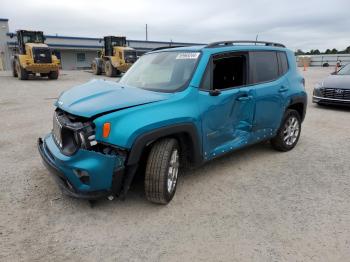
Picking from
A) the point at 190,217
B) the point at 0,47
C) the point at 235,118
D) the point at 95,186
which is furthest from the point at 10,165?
the point at 0,47

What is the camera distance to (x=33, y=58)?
1831 centimetres

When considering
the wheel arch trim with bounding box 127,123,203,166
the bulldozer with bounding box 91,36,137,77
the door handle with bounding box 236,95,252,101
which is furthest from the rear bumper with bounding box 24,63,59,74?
the wheel arch trim with bounding box 127,123,203,166

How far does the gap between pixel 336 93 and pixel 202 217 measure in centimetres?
751

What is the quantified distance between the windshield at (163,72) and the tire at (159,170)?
69cm

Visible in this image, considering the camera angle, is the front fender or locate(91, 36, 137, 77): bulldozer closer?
the front fender

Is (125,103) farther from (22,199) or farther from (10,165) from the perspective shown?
(10,165)

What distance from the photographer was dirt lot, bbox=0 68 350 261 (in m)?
2.73

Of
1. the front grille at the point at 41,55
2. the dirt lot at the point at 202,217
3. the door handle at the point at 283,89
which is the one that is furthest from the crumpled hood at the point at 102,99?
the front grille at the point at 41,55

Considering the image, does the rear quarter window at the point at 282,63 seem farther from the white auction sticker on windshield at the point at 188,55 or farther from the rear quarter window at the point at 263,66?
the white auction sticker on windshield at the point at 188,55

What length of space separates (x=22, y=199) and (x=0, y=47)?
1482 inches

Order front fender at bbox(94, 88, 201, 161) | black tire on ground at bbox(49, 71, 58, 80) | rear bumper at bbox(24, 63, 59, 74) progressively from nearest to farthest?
front fender at bbox(94, 88, 201, 161) → rear bumper at bbox(24, 63, 59, 74) → black tire on ground at bbox(49, 71, 58, 80)

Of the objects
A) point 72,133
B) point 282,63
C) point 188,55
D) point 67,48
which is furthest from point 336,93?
point 67,48

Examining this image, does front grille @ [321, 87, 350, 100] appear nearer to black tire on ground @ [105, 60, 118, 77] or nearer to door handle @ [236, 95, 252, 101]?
door handle @ [236, 95, 252, 101]

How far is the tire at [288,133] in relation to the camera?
5.18 m
